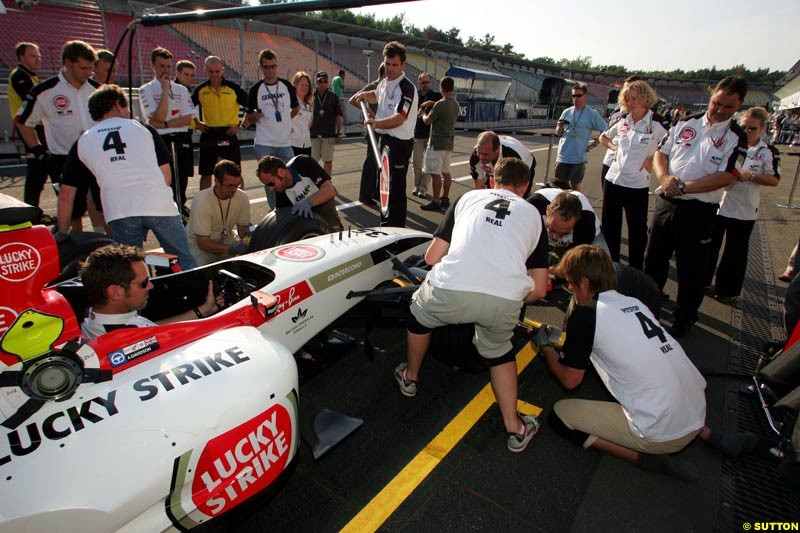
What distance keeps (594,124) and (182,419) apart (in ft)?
19.1

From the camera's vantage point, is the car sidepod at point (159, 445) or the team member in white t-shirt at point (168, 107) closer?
the car sidepod at point (159, 445)

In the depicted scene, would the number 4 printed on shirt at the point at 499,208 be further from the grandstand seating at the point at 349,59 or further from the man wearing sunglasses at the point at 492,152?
the grandstand seating at the point at 349,59

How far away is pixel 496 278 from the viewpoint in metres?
2.29

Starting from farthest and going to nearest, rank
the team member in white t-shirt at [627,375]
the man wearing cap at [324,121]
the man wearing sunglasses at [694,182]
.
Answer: the man wearing cap at [324,121], the man wearing sunglasses at [694,182], the team member in white t-shirt at [627,375]

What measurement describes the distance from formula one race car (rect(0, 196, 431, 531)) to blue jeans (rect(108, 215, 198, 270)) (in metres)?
1.10

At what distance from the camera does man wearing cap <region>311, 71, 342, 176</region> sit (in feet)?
24.2

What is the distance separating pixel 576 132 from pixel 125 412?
5.76 m

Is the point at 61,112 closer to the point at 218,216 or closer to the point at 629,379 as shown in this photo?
the point at 218,216

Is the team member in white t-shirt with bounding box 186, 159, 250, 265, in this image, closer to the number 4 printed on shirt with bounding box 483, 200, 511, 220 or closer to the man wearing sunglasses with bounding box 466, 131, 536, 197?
the man wearing sunglasses with bounding box 466, 131, 536, 197

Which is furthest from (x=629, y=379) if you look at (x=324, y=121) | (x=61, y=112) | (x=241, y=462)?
(x=324, y=121)

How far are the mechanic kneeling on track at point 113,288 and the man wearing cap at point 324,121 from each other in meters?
5.85

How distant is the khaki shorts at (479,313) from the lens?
7.55 feet

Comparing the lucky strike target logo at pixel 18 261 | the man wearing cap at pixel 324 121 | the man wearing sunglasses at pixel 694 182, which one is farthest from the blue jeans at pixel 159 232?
the man wearing cap at pixel 324 121

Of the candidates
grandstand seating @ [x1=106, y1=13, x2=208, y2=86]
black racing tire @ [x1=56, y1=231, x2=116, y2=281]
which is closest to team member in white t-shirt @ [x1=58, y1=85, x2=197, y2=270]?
black racing tire @ [x1=56, y1=231, x2=116, y2=281]
